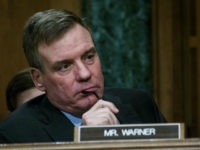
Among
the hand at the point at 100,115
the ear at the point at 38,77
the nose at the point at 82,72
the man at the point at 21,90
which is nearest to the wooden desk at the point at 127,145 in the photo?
the hand at the point at 100,115

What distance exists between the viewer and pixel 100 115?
6.08 ft

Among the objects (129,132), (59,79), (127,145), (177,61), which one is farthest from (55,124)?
(177,61)

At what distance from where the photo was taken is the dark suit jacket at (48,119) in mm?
1959

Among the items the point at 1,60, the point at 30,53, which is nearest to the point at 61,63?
the point at 30,53

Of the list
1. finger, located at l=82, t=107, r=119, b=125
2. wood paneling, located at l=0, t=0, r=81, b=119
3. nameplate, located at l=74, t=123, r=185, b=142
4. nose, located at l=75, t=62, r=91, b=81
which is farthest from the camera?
wood paneling, located at l=0, t=0, r=81, b=119

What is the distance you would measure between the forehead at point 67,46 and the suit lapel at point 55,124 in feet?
0.57

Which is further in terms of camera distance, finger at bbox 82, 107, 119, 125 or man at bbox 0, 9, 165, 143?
man at bbox 0, 9, 165, 143

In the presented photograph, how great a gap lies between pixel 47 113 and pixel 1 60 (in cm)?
168

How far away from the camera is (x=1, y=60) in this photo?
3.68m

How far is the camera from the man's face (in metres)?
1.95

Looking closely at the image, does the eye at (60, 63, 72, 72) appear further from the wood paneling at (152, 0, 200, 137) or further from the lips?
the wood paneling at (152, 0, 200, 137)

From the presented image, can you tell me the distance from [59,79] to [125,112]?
0.29 meters

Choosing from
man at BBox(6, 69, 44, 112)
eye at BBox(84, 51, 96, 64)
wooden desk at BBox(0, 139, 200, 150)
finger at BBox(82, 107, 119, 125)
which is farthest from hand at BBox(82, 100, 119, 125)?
man at BBox(6, 69, 44, 112)

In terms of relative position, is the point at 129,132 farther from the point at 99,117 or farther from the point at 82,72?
the point at 82,72
